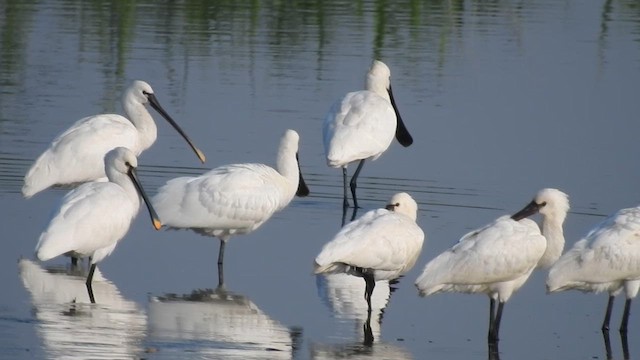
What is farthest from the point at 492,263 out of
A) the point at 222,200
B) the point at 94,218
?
the point at 94,218

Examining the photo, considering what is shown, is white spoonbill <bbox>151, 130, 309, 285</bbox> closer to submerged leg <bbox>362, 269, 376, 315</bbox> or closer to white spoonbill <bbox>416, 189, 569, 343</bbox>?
submerged leg <bbox>362, 269, 376, 315</bbox>

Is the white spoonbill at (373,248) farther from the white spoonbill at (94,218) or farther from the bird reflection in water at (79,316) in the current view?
the white spoonbill at (94,218)

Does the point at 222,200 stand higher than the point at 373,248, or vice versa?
the point at 373,248

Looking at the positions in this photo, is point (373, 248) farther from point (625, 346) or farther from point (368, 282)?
point (625, 346)

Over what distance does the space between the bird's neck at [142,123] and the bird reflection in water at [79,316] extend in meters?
2.49

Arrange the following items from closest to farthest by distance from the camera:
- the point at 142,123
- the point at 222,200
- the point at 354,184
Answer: the point at 222,200, the point at 142,123, the point at 354,184

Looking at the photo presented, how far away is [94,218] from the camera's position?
10773 millimetres

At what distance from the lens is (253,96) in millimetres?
19172

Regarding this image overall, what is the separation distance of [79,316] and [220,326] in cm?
89

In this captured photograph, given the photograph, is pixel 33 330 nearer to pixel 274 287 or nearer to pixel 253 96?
pixel 274 287

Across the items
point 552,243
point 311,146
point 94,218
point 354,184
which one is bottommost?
point 311,146

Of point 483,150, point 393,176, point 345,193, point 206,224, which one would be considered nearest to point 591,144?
point 483,150

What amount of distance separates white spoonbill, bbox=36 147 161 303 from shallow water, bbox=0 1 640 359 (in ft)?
1.08

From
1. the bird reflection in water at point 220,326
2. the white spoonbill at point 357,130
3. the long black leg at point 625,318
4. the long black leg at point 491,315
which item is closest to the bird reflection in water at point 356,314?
the bird reflection in water at point 220,326
